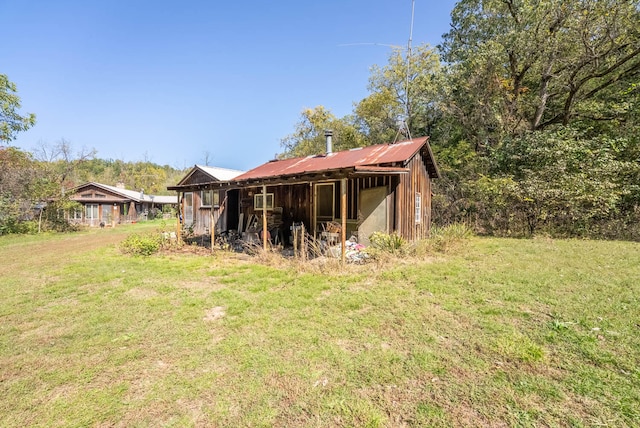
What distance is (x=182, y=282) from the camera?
607 centimetres

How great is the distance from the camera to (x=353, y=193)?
9.36 m

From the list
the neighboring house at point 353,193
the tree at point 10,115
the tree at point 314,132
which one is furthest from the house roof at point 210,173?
the tree at point 314,132

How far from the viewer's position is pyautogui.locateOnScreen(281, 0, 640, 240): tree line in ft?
33.5

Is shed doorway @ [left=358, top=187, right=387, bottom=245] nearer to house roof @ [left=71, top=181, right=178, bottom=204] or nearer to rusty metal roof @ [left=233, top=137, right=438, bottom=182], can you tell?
rusty metal roof @ [left=233, top=137, right=438, bottom=182]

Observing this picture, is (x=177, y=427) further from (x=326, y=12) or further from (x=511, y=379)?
(x=326, y=12)

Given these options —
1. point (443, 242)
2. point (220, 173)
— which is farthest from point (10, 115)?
point (443, 242)

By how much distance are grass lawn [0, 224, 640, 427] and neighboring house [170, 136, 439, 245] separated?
294cm

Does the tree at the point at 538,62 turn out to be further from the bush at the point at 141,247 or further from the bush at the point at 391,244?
the bush at the point at 141,247

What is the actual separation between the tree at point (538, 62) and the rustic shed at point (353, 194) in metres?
7.45

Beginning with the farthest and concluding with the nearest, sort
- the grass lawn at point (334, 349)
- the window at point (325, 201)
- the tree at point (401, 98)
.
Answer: the tree at point (401, 98), the window at point (325, 201), the grass lawn at point (334, 349)

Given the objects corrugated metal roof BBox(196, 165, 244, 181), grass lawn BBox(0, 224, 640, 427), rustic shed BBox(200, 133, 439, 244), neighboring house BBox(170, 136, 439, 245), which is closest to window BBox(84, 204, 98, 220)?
corrugated metal roof BBox(196, 165, 244, 181)

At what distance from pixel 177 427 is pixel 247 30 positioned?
14.0m

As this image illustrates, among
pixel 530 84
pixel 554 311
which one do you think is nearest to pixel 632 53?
pixel 530 84

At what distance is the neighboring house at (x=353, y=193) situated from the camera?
862cm
